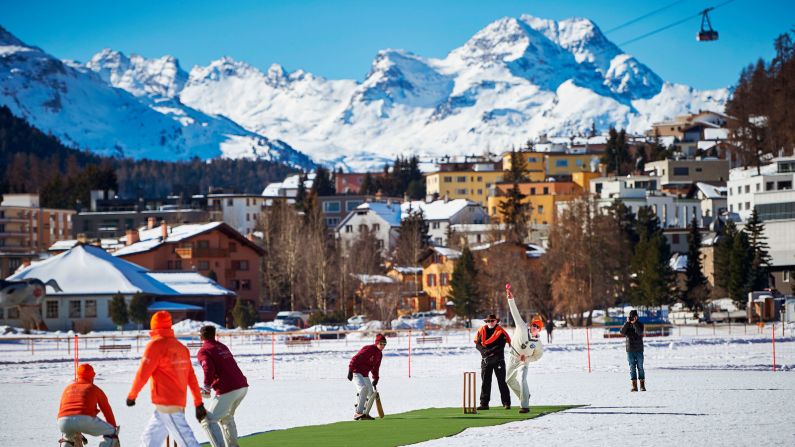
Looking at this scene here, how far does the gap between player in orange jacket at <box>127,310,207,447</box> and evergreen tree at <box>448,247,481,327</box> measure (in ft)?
221

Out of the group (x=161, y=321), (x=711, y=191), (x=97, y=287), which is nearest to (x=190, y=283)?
(x=97, y=287)

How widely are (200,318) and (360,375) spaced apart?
63.2 metres

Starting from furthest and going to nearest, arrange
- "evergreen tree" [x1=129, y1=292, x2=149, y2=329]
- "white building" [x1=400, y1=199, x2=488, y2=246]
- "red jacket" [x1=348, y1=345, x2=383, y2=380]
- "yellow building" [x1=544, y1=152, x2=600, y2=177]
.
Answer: "yellow building" [x1=544, y1=152, x2=600, y2=177] < "white building" [x1=400, y1=199, x2=488, y2=246] < "evergreen tree" [x1=129, y1=292, x2=149, y2=329] < "red jacket" [x1=348, y1=345, x2=383, y2=380]

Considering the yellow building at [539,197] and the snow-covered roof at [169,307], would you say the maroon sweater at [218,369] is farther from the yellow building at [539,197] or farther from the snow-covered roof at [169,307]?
the yellow building at [539,197]

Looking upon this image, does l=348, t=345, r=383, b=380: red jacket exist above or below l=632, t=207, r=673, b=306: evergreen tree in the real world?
below

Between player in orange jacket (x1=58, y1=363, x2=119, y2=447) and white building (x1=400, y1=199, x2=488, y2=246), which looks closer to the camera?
player in orange jacket (x1=58, y1=363, x2=119, y2=447)

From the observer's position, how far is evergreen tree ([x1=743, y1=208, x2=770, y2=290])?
8862 cm

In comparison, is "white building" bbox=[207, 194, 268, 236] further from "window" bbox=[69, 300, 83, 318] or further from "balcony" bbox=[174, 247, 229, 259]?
"window" bbox=[69, 300, 83, 318]

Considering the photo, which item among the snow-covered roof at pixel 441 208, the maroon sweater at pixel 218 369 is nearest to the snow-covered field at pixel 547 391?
the maroon sweater at pixel 218 369

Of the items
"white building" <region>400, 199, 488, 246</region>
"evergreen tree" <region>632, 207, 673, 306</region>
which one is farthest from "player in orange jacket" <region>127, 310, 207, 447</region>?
"white building" <region>400, 199, 488, 246</region>

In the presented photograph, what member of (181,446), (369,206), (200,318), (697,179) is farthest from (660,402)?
(697,179)

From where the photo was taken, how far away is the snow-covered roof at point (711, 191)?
138 meters

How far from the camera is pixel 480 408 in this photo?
77.8 feet

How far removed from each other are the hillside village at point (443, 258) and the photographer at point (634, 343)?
5148cm
